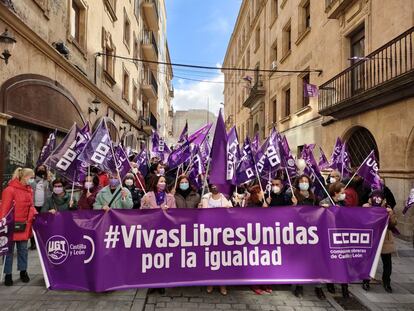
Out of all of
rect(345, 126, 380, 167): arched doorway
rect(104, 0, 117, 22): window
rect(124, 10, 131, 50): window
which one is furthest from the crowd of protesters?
rect(124, 10, 131, 50): window

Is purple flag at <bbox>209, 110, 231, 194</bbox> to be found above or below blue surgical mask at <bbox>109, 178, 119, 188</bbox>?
above

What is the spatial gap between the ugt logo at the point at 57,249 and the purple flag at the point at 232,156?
244cm

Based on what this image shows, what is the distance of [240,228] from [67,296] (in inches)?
96.4

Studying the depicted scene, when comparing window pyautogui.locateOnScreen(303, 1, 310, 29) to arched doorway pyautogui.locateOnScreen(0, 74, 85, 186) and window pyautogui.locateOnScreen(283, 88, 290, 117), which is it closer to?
window pyautogui.locateOnScreen(283, 88, 290, 117)

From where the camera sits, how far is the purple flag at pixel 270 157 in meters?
5.95

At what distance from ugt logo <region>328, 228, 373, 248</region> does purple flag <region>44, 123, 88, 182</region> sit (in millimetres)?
4108

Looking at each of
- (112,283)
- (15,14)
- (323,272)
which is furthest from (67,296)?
(15,14)

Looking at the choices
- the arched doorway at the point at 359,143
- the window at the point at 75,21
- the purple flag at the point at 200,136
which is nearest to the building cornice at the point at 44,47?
the window at the point at 75,21

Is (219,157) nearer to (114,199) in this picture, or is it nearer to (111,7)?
(114,199)

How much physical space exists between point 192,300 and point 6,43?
6269 mm

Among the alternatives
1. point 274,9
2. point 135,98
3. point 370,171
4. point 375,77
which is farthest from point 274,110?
point 370,171

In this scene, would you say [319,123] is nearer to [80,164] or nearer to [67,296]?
[80,164]

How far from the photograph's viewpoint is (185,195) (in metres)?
5.71

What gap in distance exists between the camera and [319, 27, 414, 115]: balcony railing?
8.28 m
